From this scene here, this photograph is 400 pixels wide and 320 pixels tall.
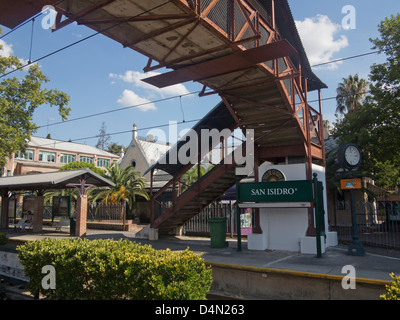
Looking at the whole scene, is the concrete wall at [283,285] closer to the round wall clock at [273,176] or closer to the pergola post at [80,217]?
the round wall clock at [273,176]

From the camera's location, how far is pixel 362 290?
24.1 ft

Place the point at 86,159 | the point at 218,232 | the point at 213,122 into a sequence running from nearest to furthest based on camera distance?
1. the point at 218,232
2. the point at 213,122
3. the point at 86,159

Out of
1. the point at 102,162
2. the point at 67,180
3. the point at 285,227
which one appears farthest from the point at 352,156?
the point at 102,162

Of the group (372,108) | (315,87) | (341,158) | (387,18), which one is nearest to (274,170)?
(341,158)

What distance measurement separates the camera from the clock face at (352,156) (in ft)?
37.7

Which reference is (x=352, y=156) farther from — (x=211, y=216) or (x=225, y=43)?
(x=211, y=216)

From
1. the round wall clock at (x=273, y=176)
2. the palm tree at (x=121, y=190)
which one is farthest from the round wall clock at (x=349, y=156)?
the palm tree at (x=121, y=190)

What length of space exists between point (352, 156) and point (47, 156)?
5870cm

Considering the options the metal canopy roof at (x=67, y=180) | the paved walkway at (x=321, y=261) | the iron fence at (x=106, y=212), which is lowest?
the paved walkway at (x=321, y=261)

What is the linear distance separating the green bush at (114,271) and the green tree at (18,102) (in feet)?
73.1

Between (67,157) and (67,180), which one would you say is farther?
(67,157)

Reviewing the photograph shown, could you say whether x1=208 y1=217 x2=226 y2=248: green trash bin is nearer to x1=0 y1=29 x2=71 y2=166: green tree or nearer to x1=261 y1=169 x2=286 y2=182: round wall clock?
x1=261 y1=169 x2=286 y2=182: round wall clock

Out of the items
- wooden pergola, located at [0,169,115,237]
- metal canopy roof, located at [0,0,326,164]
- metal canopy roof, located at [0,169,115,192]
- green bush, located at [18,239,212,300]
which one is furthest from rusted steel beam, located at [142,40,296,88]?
wooden pergola, located at [0,169,115,237]

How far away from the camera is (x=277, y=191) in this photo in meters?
12.1
